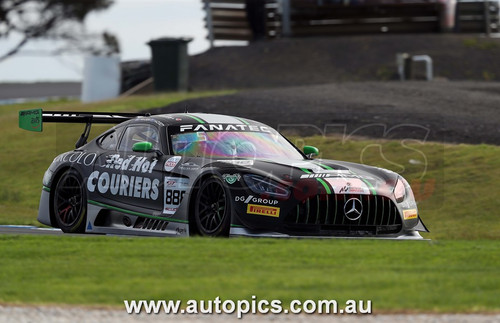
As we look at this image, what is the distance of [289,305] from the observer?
6898 millimetres

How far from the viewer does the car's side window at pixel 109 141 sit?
40.7 ft

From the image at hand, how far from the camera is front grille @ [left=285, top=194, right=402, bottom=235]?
10281 mm

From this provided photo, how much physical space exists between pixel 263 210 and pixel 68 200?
127 inches

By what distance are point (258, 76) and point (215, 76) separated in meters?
1.32

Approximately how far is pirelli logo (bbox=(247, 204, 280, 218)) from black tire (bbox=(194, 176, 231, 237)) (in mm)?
212

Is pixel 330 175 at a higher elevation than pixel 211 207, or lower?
higher

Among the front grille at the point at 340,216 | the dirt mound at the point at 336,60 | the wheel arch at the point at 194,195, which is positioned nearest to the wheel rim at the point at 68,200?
the wheel arch at the point at 194,195

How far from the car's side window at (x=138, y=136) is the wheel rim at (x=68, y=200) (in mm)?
719

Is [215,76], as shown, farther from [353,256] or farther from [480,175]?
[353,256]

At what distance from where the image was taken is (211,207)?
1055cm

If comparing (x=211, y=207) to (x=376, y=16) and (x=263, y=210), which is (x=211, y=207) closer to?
(x=263, y=210)

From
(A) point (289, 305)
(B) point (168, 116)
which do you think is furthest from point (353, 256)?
(B) point (168, 116)

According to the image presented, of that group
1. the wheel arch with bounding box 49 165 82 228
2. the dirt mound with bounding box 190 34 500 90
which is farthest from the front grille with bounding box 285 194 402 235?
the dirt mound with bounding box 190 34 500 90

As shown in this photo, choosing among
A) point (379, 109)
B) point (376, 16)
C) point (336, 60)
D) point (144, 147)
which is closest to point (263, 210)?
point (144, 147)
